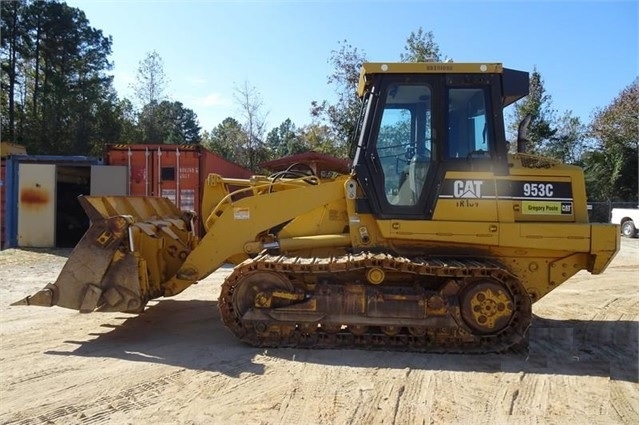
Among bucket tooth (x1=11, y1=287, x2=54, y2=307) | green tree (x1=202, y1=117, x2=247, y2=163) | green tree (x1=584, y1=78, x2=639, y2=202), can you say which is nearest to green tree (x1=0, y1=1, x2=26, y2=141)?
green tree (x1=202, y1=117, x2=247, y2=163)

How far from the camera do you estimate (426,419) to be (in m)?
3.88

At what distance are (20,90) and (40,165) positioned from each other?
24188 mm

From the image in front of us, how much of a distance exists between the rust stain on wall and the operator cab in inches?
470

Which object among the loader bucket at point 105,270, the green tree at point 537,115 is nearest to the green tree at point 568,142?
the green tree at point 537,115

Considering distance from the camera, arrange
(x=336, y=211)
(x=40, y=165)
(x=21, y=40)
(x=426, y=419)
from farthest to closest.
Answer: (x=21, y=40) < (x=40, y=165) < (x=336, y=211) < (x=426, y=419)

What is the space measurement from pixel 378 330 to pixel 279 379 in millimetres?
1358

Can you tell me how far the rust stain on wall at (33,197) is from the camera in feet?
48.0

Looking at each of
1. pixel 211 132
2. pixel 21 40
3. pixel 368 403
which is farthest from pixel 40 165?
pixel 211 132

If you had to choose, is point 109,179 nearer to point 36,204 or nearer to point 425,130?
point 36,204

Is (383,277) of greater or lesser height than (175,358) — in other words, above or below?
above

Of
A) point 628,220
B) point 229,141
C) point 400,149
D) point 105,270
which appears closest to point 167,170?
point 105,270

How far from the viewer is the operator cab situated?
18.7 feet

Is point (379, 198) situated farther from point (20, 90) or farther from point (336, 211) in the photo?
point (20, 90)

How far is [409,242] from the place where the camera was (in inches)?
228
